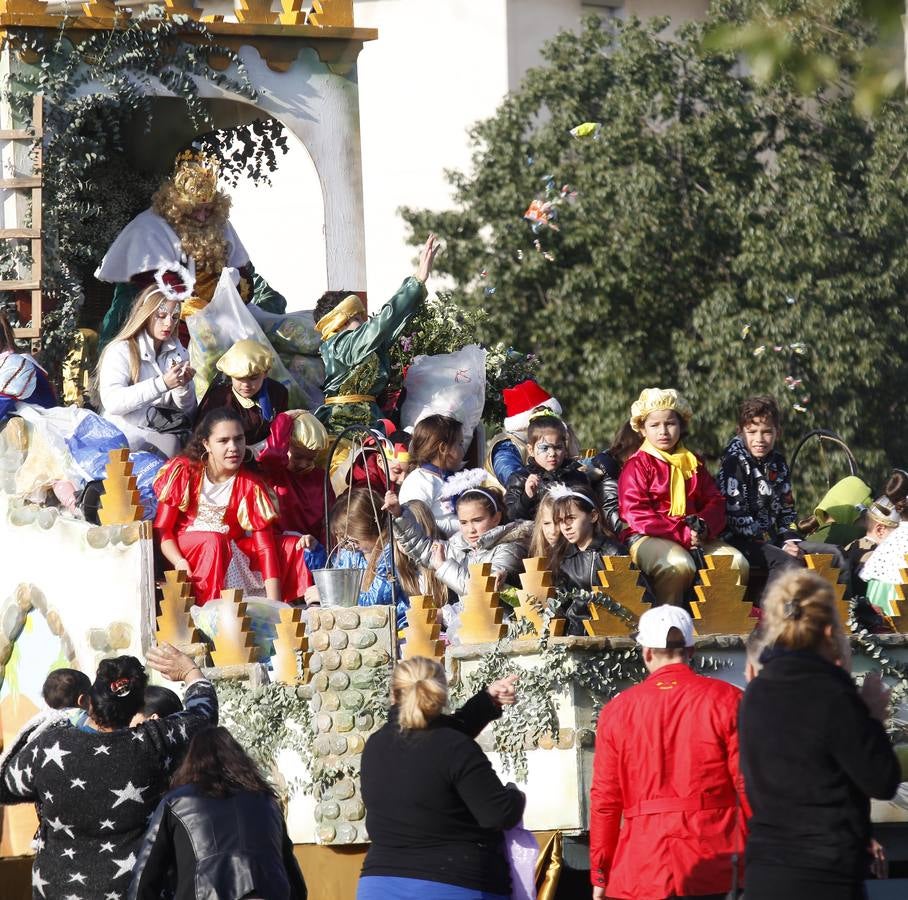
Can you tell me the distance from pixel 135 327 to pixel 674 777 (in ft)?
21.8

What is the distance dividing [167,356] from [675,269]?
13.7 meters

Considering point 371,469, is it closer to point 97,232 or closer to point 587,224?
point 97,232

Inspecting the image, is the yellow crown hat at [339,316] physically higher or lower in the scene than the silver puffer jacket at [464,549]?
higher

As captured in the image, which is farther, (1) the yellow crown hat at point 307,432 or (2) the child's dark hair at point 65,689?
(1) the yellow crown hat at point 307,432

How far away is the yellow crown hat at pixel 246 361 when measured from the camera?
12383mm

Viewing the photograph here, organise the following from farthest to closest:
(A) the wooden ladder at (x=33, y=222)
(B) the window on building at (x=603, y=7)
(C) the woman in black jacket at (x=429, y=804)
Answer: (B) the window on building at (x=603, y=7), (A) the wooden ladder at (x=33, y=222), (C) the woman in black jacket at (x=429, y=804)

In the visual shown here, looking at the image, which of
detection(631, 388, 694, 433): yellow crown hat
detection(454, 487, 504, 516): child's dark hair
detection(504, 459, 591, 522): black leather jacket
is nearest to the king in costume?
detection(504, 459, 591, 522): black leather jacket

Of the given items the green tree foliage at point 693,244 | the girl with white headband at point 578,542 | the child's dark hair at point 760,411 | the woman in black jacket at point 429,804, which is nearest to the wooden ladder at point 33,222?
the child's dark hair at point 760,411

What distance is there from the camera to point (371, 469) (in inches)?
484

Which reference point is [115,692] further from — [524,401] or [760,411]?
[524,401]

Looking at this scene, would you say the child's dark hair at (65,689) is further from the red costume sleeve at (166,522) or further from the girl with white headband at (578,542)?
the red costume sleeve at (166,522)

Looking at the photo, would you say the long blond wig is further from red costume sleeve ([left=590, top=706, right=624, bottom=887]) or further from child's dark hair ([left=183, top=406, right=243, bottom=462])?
red costume sleeve ([left=590, top=706, right=624, bottom=887])

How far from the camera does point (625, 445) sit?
11.6 m

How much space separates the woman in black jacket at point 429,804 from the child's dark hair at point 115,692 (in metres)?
0.97
